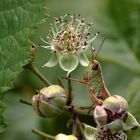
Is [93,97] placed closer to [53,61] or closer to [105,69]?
[53,61]

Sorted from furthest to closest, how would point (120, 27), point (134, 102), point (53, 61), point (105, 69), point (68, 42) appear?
point (105, 69)
point (120, 27)
point (134, 102)
point (68, 42)
point (53, 61)

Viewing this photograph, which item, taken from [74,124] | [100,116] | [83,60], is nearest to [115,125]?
[100,116]

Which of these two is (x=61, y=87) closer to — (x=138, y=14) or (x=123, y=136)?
(x=123, y=136)

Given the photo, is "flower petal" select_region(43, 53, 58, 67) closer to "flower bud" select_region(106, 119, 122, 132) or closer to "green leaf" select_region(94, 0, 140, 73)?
"flower bud" select_region(106, 119, 122, 132)

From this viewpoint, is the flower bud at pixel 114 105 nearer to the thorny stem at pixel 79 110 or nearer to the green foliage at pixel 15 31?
the thorny stem at pixel 79 110

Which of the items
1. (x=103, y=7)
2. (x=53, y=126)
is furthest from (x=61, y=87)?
(x=103, y=7)

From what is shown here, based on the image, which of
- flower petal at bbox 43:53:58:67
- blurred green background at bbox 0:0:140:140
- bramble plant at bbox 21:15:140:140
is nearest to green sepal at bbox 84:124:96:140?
bramble plant at bbox 21:15:140:140

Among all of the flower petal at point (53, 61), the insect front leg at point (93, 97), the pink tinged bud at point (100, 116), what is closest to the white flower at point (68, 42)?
the flower petal at point (53, 61)
